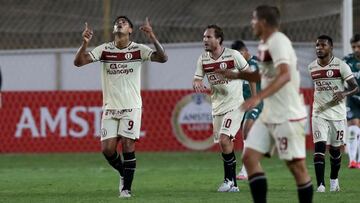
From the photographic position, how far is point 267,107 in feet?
31.3

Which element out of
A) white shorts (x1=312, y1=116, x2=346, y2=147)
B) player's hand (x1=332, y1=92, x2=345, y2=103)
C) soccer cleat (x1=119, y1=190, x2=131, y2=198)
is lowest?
soccer cleat (x1=119, y1=190, x2=131, y2=198)

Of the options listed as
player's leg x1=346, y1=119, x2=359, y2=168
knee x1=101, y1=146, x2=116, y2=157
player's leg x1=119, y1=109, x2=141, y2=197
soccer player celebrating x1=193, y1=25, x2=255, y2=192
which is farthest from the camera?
player's leg x1=346, y1=119, x2=359, y2=168

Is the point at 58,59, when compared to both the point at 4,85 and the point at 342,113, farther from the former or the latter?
the point at 342,113

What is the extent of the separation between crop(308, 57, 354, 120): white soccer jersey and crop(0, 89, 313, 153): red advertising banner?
25.9ft

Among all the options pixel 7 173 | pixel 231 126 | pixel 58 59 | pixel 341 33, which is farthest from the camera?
pixel 58 59

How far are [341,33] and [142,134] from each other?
15.4ft

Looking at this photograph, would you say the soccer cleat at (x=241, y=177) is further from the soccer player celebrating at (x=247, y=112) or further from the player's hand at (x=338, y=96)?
the player's hand at (x=338, y=96)

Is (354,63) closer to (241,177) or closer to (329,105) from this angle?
(241,177)

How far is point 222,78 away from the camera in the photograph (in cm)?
1359

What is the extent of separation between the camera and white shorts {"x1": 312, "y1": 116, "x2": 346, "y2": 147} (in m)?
13.4

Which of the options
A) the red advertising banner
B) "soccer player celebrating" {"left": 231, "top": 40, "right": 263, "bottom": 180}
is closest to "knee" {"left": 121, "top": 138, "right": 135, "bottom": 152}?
"soccer player celebrating" {"left": 231, "top": 40, "right": 263, "bottom": 180}

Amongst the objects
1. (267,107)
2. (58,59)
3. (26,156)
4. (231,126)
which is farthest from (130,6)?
(267,107)

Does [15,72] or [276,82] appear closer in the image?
[276,82]

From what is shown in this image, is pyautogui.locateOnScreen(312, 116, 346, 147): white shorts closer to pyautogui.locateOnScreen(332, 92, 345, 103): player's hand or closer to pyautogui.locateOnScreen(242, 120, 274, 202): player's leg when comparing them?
pyautogui.locateOnScreen(332, 92, 345, 103): player's hand
